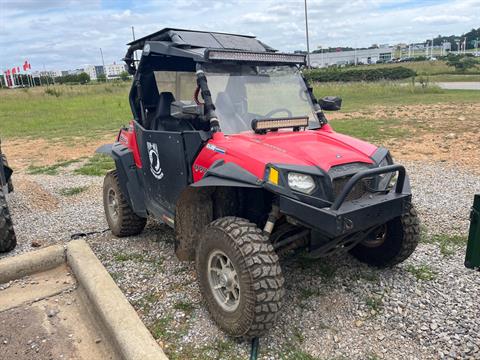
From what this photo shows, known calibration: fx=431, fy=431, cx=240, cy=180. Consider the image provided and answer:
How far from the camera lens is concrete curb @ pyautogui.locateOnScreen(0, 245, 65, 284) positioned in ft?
14.3

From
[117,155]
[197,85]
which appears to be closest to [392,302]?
[197,85]

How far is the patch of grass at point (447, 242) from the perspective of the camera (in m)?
4.62

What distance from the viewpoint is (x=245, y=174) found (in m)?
3.29

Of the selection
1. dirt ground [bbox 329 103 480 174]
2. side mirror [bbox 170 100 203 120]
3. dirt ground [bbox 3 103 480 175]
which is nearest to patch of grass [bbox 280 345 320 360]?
side mirror [bbox 170 100 203 120]

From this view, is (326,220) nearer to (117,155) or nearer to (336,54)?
(117,155)

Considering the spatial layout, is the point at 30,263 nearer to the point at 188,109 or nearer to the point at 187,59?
the point at 188,109

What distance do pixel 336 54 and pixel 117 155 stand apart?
88.0 metres

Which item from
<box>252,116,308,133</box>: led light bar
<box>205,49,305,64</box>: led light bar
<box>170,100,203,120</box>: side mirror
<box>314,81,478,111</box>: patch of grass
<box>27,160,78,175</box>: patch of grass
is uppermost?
<box>205,49,305,64</box>: led light bar

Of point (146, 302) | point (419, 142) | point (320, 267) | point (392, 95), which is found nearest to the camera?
point (146, 302)

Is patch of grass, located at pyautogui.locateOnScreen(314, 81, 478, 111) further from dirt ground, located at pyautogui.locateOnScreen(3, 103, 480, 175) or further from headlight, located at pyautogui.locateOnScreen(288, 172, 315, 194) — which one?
headlight, located at pyautogui.locateOnScreen(288, 172, 315, 194)

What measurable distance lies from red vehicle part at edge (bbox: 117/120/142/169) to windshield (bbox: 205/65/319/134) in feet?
4.78

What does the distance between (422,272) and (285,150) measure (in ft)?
6.33

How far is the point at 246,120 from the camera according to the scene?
3963 mm

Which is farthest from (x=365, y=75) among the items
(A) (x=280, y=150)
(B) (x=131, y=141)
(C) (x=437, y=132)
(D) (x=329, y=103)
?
(A) (x=280, y=150)
